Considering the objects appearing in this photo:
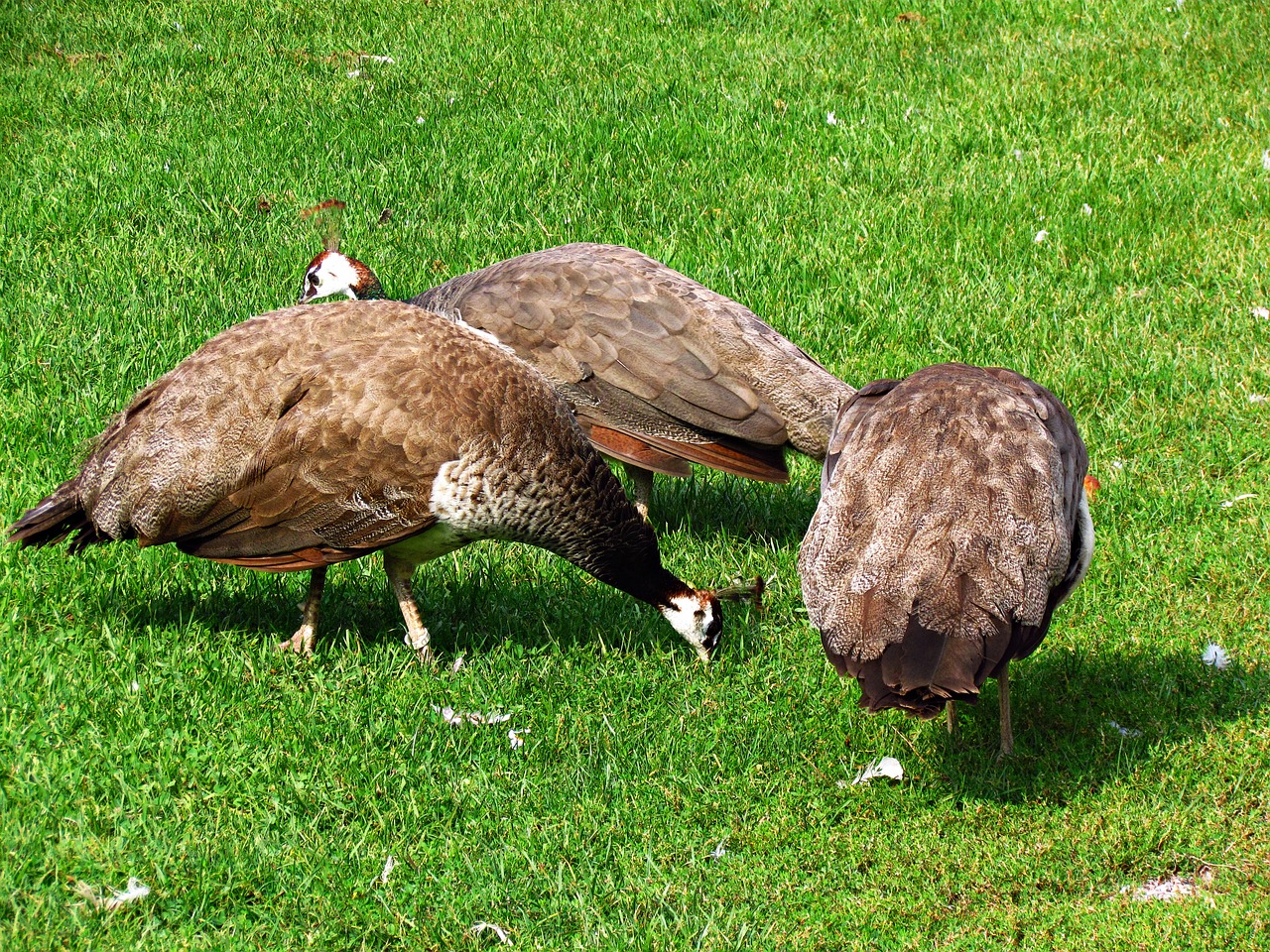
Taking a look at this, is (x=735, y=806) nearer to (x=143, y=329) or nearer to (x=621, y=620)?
(x=621, y=620)

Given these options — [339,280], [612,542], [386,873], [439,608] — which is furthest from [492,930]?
[339,280]

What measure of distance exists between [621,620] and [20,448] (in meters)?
2.63

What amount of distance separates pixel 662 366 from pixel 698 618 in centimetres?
116

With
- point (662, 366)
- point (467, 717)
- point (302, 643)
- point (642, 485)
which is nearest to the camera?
point (467, 717)

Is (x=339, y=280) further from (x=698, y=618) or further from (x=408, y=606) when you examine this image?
(x=698, y=618)

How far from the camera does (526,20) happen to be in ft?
33.1

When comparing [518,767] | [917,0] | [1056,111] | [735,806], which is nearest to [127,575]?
[518,767]

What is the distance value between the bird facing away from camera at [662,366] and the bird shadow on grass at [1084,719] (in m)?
1.25

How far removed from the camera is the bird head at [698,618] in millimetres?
4809

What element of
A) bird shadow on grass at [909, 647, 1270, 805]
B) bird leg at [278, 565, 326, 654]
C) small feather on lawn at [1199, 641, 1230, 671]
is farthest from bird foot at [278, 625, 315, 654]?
small feather on lawn at [1199, 641, 1230, 671]

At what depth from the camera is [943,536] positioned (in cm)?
391

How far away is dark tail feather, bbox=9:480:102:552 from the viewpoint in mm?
4512

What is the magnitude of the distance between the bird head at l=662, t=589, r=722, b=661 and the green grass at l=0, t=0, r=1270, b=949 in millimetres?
122

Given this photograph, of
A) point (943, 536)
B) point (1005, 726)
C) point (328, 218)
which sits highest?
point (943, 536)
